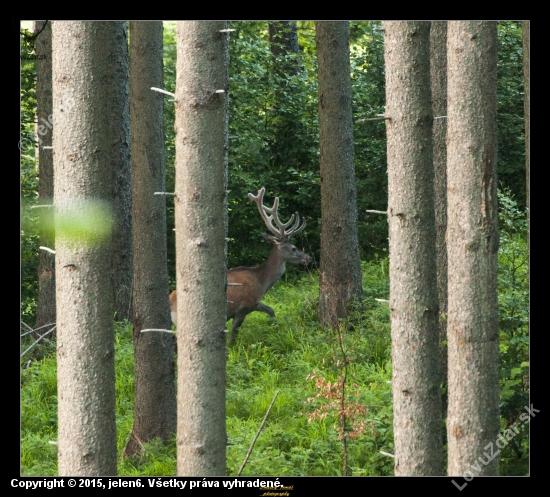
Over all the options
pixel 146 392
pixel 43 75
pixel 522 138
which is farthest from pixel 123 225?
pixel 522 138

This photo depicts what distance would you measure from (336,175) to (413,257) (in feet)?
18.8

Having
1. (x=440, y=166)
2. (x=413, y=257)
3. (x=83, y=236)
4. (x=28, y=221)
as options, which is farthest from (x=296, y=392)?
(x=28, y=221)

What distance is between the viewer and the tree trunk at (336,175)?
11.2 m

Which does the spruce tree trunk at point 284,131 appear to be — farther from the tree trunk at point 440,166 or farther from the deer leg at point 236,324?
the tree trunk at point 440,166

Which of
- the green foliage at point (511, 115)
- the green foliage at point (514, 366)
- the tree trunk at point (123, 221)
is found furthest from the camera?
the green foliage at point (511, 115)

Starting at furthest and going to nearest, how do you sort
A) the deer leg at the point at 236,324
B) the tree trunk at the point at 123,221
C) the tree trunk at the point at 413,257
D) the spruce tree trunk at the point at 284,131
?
the spruce tree trunk at the point at 284,131
the tree trunk at the point at 123,221
the deer leg at the point at 236,324
the tree trunk at the point at 413,257

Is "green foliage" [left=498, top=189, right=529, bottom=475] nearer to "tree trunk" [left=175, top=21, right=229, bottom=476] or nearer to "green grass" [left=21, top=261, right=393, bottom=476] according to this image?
"green grass" [left=21, top=261, right=393, bottom=476]

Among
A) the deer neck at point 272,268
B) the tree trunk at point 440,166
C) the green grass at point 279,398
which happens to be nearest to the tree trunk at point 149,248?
the green grass at point 279,398

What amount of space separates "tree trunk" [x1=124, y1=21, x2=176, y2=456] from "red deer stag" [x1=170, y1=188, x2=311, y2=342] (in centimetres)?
296

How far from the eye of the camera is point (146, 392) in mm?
7906

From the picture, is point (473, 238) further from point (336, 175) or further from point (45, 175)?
point (45, 175)

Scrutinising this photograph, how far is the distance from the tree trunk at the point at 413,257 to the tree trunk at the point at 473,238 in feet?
1.05

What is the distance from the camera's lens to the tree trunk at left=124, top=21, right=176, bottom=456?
7684 mm
